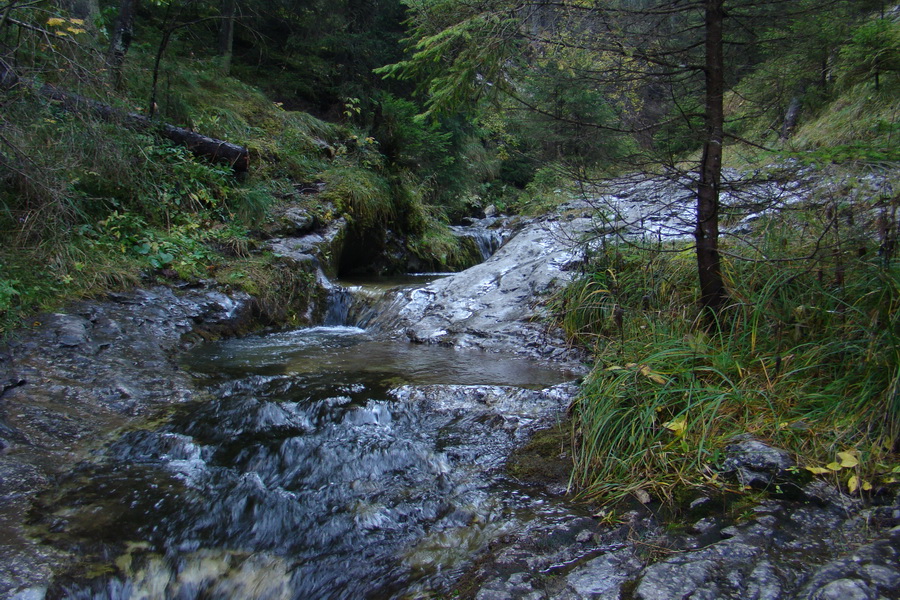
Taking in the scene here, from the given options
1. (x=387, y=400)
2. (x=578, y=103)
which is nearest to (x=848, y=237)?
(x=387, y=400)

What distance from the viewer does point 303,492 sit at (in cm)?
293

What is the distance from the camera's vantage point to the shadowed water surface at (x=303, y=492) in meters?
2.37

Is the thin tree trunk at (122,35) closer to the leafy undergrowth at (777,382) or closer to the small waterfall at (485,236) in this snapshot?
the small waterfall at (485,236)

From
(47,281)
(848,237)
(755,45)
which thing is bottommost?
(47,281)

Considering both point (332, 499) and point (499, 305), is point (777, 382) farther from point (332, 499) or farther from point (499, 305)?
point (499, 305)

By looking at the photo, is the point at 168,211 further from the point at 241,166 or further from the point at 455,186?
the point at 455,186

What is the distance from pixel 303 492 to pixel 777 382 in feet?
9.06

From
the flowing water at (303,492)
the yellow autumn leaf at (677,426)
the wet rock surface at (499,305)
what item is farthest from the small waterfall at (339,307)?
the yellow autumn leaf at (677,426)

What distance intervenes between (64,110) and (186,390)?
3.81 metres

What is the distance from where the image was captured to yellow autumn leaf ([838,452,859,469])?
2256 mm

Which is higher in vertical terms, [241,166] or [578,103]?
[578,103]

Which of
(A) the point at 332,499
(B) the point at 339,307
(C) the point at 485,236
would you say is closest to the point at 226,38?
(C) the point at 485,236

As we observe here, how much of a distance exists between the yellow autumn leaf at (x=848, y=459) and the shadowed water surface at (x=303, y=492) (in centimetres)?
130

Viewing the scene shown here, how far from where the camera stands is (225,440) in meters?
3.43
